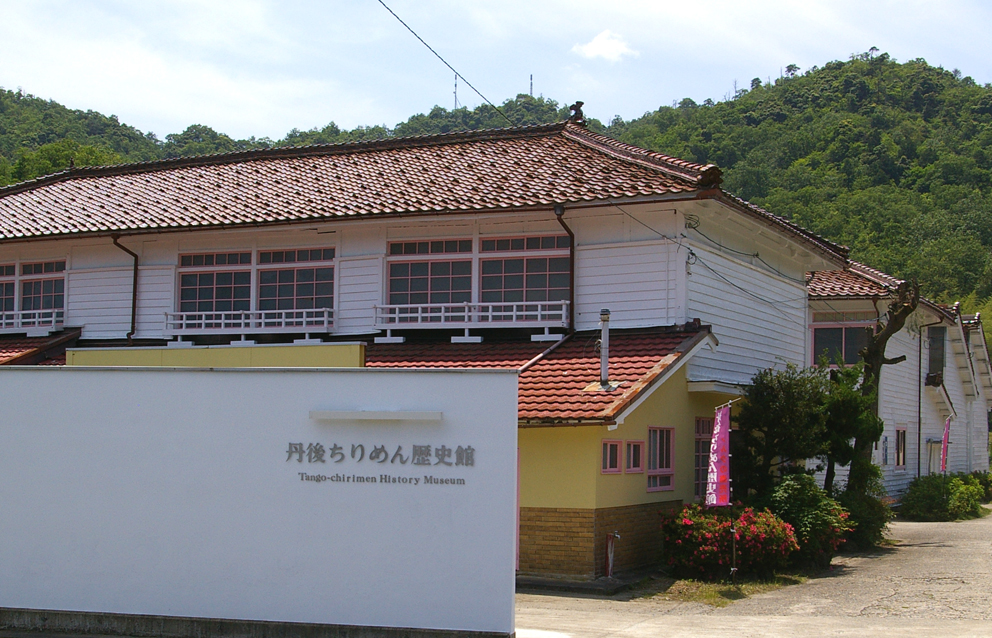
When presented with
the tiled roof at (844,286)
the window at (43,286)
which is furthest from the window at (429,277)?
the tiled roof at (844,286)

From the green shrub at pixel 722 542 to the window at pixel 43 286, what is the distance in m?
14.1

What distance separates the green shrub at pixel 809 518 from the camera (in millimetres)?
15875

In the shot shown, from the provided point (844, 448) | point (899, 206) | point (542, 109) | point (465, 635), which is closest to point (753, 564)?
point (844, 448)

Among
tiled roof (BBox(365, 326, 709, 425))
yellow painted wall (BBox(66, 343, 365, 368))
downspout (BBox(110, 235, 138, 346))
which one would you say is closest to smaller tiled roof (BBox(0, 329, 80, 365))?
downspout (BBox(110, 235, 138, 346))

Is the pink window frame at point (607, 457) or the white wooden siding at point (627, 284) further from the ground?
the white wooden siding at point (627, 284)

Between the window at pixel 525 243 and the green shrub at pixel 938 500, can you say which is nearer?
the window at pixel 525 243

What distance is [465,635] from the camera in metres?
9.97

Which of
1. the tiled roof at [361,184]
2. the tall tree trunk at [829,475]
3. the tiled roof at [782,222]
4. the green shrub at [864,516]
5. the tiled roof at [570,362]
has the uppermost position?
the tiled roof at [361,184]

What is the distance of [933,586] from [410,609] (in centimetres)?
813

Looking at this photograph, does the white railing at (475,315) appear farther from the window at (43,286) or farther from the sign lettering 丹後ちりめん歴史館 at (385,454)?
the window at (43,286)

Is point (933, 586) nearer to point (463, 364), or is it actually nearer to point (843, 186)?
point (463, 364)

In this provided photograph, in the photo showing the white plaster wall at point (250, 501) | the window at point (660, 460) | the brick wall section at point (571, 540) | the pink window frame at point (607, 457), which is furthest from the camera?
the window at point (660, 460)

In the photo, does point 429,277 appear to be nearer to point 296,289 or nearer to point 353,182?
point 296,289

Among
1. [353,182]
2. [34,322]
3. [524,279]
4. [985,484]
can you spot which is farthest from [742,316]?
[985,484]
